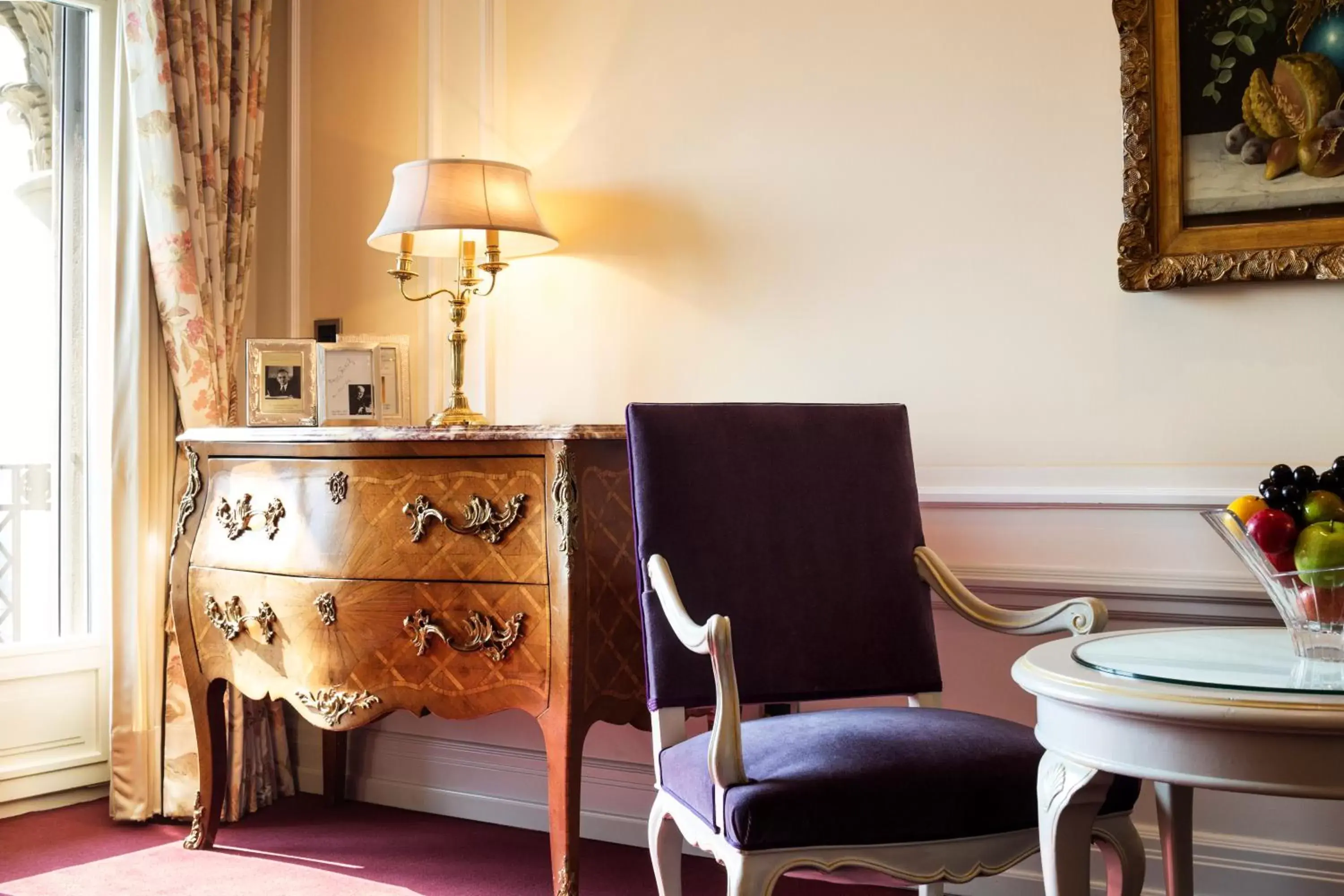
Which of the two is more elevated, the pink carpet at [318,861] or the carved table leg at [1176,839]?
the carved table leg at [1176,839]

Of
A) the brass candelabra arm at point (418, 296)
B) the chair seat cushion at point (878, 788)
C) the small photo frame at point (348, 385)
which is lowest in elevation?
the chair seat cushion at point (878, 788)

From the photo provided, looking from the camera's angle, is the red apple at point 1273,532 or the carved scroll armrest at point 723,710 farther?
the carved scroll armrest at point 723,710

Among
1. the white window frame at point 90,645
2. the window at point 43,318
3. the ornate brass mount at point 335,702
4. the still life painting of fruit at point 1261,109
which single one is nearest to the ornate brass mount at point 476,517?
the ornate brass mount at point 335,702

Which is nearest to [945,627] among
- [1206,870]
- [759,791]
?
[1206,870]

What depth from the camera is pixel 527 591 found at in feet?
8.64

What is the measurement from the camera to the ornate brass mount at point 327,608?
2.82 m

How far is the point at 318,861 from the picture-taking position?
3.07 metres

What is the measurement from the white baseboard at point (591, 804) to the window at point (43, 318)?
95 centimetres

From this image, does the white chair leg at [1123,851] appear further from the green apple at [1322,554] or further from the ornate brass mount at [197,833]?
the ornate brass mount at [197,833]

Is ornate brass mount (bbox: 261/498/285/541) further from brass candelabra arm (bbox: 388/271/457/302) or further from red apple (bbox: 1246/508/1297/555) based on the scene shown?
red apple (bbox: 1246/508/1297/555)

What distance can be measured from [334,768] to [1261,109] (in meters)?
2.99

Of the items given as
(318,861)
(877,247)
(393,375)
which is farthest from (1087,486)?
(318,861)

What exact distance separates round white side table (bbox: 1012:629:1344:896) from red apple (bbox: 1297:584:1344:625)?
0.06 meters

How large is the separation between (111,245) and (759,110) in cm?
194
